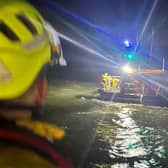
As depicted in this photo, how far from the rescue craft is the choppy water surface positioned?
0.73 m

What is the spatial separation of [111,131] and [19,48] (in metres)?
10.5

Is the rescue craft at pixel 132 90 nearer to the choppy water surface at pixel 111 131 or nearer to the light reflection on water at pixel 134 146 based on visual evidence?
the choppy water surface at pixel 111 131

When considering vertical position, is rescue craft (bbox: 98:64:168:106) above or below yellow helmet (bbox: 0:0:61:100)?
above

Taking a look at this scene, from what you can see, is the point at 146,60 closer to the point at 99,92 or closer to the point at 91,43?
the point at 99,92

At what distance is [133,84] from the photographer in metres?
18.5

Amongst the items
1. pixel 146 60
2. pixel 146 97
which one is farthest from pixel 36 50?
pixel 146 60

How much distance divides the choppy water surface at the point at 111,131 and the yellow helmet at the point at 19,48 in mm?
7103

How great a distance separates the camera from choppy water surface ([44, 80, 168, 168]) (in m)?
9.23

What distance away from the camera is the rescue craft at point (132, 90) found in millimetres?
17172

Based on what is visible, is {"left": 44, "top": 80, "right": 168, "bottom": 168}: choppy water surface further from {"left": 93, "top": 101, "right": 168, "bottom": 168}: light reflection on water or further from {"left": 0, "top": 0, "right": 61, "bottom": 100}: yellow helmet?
{"left": 0, "top": 0, "right": 61, "bottom": 100}: yellow helmet

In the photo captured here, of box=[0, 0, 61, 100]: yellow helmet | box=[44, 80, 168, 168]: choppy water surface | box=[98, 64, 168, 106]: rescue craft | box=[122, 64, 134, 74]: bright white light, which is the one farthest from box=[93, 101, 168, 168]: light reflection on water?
box=[0, 0, 61, 100]: yellow helmet

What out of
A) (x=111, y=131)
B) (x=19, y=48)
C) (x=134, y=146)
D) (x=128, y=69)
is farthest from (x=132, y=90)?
(x=19, y=48)

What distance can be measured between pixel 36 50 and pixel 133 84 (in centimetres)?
1695

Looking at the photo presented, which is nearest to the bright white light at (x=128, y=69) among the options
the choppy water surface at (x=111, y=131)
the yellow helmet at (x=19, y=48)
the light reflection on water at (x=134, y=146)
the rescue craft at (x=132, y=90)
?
the rescue craft at (x=132, y=90)
